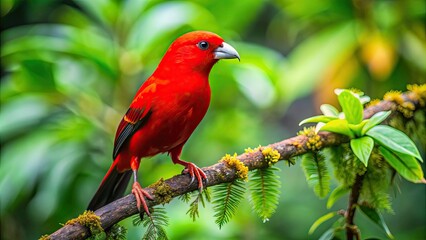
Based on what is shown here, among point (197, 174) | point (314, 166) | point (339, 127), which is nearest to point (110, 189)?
point (197, 174)

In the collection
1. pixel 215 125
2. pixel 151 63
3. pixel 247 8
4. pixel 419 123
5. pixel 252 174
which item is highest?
pixel 247 8

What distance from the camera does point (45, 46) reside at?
11.2ft

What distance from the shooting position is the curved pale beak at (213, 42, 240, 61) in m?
2.25

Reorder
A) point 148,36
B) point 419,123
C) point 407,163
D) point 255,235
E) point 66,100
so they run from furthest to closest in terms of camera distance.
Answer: point 255,235, point 66,100, point 148,36, point 419,123, point 407,163

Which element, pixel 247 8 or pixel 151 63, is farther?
pixel 247 8

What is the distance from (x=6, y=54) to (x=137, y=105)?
1.54 m

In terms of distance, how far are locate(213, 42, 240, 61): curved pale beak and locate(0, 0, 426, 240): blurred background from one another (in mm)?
1145

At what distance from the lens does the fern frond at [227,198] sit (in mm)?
1797

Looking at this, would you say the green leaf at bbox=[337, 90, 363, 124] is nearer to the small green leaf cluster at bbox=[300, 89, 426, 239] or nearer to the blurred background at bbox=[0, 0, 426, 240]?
the small green leaf cluster at bbox=[300, 89, 426, 239]

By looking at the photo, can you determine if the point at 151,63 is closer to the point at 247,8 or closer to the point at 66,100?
the point at 66,100

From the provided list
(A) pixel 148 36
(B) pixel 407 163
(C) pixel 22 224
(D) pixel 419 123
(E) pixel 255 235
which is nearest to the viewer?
(B) pixel 407 163

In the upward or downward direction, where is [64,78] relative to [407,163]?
upward

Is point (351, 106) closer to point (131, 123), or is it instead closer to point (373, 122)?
point (373, 122)

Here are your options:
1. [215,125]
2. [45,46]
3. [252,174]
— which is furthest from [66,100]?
[252,174]
